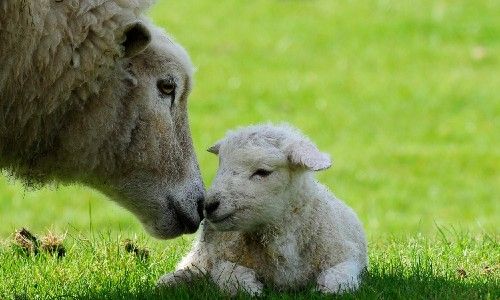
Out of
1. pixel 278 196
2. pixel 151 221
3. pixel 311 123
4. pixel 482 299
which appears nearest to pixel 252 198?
pixel 278 196

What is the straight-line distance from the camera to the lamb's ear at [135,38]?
20.3 feet

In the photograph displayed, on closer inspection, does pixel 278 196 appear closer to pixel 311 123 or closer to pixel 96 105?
pixel 96 105

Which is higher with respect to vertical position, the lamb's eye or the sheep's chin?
the lamb's eye

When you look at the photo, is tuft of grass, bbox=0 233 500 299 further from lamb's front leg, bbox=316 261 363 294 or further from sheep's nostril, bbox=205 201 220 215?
sheep's nostril, bbox=205 201 220 215

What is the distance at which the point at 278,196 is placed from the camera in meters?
6.15

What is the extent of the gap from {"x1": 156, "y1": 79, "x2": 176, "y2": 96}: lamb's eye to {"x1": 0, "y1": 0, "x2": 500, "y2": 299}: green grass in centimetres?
224

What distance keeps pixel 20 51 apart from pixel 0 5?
0.25 m

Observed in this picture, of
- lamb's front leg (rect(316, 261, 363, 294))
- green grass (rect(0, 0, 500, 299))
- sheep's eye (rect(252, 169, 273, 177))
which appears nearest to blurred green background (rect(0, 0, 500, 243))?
green grass (rect(0, 0, 500, 299))

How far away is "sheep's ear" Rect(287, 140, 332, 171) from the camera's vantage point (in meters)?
5.93

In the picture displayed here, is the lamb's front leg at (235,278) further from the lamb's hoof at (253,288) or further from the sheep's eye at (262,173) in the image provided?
the sheep's eye at (262,173)

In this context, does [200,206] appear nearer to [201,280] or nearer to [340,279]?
[201,280]

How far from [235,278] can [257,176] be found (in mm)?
546

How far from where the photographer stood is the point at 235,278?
6117mm

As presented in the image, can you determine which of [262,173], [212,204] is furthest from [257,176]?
[212,204]
